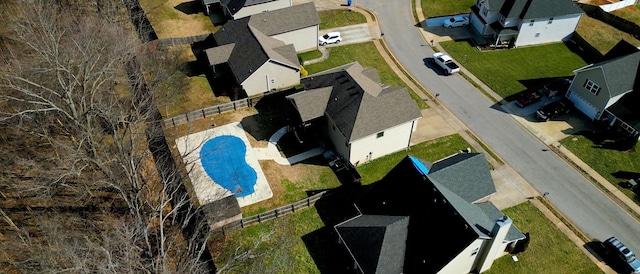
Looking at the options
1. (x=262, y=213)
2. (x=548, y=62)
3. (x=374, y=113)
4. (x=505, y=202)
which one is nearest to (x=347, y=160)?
(x=374, y=113)

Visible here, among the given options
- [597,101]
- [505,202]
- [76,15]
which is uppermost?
[76,15]

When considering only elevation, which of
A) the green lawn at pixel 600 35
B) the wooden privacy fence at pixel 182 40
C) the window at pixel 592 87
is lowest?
the wooden privacy fence at pixel 182 40

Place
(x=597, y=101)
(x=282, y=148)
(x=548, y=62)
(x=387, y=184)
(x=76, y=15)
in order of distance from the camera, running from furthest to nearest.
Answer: (x=548, y=62) → (x=76, y=15) → (x=597, y=101) → (x=282, y=148) → (x=387, y=184)

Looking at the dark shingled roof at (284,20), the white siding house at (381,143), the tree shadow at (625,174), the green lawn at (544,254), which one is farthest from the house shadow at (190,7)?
the tree shadow at (625,174)

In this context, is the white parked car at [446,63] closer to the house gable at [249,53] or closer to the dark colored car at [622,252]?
the house gable at [249,53]

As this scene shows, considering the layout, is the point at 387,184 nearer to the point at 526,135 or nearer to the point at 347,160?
the point at 347,160

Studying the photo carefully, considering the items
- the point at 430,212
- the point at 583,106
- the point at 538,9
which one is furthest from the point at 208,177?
the point at 538,9

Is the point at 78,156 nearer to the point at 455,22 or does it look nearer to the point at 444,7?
the point at 455,22
